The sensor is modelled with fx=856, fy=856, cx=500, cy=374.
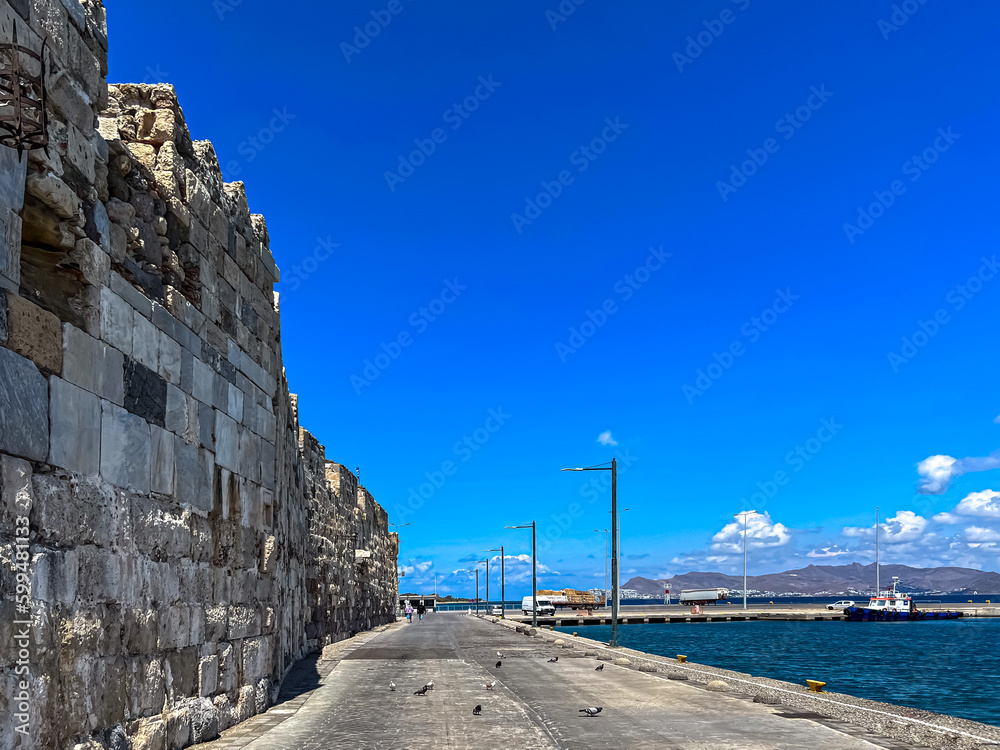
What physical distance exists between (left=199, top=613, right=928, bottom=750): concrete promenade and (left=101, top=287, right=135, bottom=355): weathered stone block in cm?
464

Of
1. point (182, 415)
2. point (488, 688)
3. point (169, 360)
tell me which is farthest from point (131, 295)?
point (488, 688)

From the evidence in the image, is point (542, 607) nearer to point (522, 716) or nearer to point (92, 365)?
point (522, 716)

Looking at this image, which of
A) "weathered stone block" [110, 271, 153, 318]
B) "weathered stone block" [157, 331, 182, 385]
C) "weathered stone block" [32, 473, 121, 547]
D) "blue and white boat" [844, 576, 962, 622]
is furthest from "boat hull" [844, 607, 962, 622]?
"weathered stone block" [32, 473, 121, 547]

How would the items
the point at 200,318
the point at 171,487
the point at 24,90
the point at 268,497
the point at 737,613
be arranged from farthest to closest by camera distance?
the point at 737,613 → the point at 268,497 → the point at 200,318 → the point at 171,487 → the point at 24,90

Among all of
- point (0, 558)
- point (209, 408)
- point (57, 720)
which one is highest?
point (209, 408)

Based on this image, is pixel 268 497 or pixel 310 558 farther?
pixel 310 558

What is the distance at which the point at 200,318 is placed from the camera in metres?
10.5

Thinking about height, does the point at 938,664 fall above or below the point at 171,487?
below

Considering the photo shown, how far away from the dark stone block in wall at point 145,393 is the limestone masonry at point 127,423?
26 mm

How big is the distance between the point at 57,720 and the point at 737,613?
110802 millimetres

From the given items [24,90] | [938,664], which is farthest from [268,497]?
[938,664]

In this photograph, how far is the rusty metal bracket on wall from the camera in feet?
20.2

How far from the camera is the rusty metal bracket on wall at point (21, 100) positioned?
617 cm

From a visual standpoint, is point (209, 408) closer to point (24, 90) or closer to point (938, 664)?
point (24, 90)
